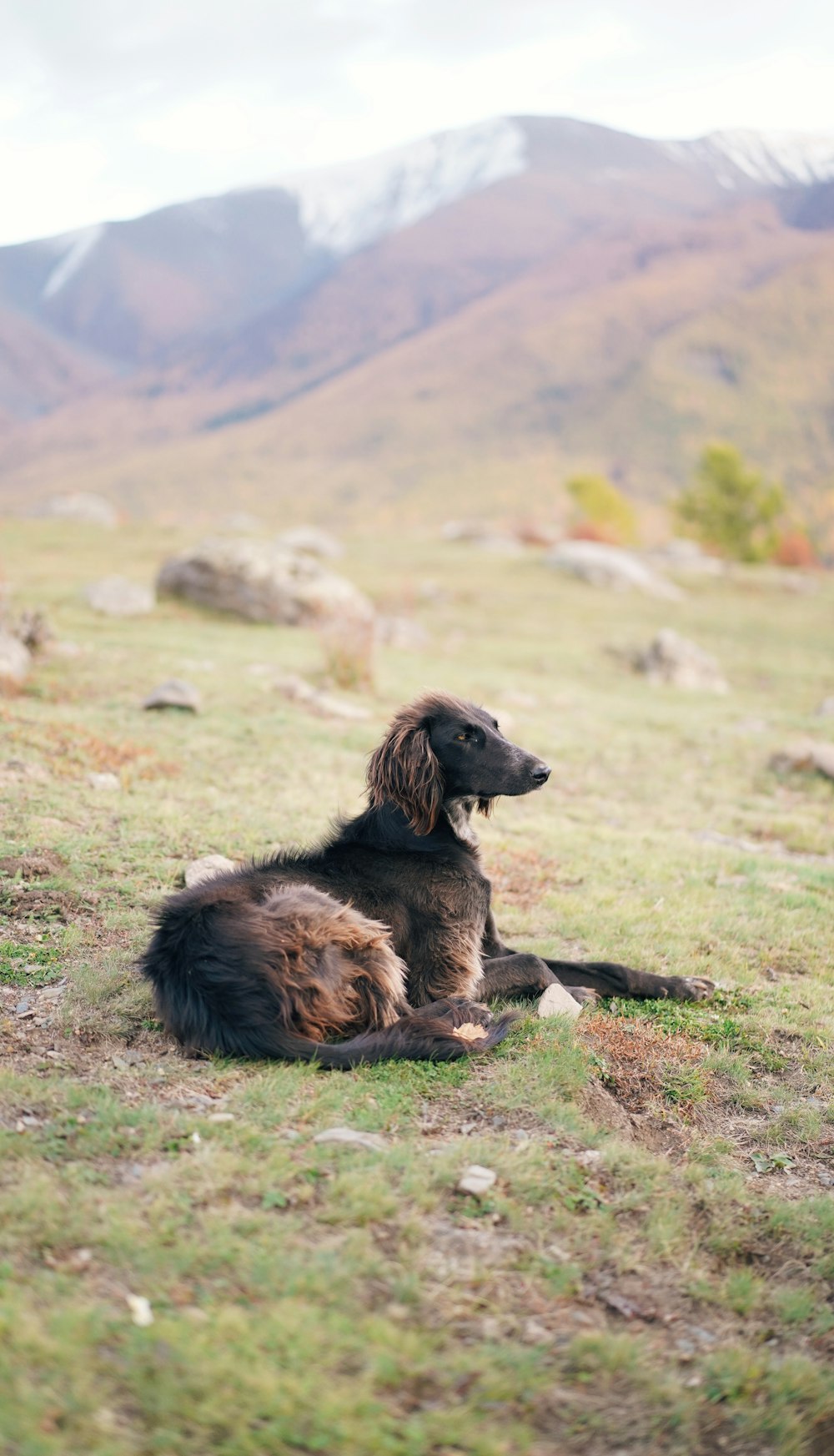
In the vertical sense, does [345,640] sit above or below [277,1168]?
above

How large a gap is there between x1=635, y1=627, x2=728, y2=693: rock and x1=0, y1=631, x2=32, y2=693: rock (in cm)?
1116

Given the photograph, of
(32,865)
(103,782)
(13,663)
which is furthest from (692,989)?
(13,663)

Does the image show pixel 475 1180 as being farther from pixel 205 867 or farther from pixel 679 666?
pixel 679 666

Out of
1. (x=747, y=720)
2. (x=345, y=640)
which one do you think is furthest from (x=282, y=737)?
(x=747, y=720)

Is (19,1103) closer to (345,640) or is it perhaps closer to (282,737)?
(282,737)

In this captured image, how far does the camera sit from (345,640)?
1352 centimetres

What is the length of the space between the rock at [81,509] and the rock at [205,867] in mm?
27796

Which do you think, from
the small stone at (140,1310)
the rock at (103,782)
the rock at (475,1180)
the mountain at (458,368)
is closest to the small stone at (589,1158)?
the rock at (475,1180)

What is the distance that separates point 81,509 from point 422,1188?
33945 mm

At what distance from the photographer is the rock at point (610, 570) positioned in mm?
25750

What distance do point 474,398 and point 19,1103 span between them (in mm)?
125075

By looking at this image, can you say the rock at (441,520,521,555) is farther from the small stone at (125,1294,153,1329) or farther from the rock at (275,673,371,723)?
the small stone at (125,1294,153,1329)

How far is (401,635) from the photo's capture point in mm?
18219

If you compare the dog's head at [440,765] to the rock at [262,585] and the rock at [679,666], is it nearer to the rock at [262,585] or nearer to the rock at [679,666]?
the rock at [262,585]
